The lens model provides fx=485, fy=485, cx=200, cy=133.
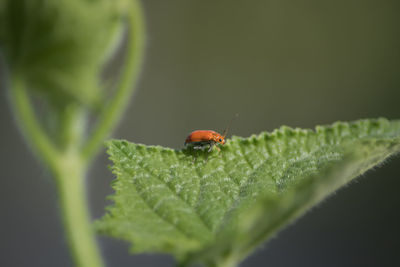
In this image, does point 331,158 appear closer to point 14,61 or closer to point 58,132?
point 58,132

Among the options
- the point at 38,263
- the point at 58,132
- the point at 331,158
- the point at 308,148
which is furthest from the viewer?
the point at 38,263

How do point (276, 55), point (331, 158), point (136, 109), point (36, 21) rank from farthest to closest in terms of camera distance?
point (276, 55) → point (136, 109) → point (331, 158) → point (36, 21)

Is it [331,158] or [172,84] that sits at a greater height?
[172,84]

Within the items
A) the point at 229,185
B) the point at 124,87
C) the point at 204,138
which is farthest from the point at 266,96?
the point at 124,87

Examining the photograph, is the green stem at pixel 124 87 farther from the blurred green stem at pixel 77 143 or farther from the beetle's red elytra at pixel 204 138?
the beetle's red elytra at pixel 204 138

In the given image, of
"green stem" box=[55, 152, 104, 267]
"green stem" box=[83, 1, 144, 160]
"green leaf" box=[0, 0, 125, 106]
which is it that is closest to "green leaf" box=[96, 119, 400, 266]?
"green stem" box=[55, 152, 104, 267]

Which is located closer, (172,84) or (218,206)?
(218,206)

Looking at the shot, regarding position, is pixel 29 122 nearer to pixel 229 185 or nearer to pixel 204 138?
pixel 229 185

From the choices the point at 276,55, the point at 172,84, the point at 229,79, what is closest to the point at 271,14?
the point at 276,55
